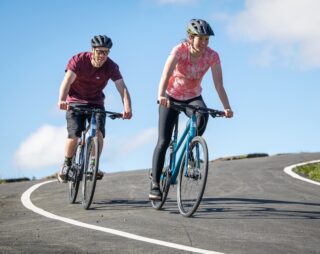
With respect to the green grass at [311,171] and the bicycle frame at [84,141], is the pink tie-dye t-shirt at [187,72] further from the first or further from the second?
the green grass at [311,171]

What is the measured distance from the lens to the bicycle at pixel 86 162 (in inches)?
375

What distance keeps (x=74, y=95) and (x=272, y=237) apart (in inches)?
164

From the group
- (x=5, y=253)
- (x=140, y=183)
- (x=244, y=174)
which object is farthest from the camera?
(x=244, y=174)

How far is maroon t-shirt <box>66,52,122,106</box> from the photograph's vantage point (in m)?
9.83

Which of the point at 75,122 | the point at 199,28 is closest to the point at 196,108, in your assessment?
the point at 199,28

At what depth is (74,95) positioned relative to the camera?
401 inches

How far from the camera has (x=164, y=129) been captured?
9156 mm

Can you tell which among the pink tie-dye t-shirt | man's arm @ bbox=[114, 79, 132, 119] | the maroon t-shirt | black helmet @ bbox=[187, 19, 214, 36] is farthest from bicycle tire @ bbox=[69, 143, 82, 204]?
black helmet @ bbox=[187, 19, 214, 36]

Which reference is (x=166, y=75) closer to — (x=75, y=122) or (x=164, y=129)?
(x=164, y=129)

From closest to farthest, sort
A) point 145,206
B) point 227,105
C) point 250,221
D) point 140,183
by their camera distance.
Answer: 1. point 250,221
2. point 227,105
3. point 145,206
4. point 140,183

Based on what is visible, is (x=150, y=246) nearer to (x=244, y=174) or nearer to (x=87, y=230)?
(x=87, y=230)

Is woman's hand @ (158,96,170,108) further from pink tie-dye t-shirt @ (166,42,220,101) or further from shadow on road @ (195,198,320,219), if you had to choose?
shadow on road @ (195,198,320,219)

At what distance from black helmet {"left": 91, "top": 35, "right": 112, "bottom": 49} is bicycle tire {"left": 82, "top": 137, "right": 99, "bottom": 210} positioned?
1.25 m

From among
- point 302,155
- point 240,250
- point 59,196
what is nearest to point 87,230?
point 240,250
